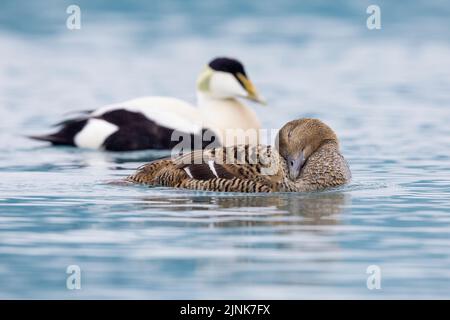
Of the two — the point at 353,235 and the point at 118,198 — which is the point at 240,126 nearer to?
the point at 118,198

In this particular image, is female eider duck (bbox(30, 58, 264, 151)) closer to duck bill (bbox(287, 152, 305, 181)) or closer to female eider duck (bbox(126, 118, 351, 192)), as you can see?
female eider duck (bbox(126, 118, 351, 192))

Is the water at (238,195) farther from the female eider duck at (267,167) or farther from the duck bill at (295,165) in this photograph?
the duck bill at (295,165)

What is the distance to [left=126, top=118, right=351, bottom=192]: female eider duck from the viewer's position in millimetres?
9391

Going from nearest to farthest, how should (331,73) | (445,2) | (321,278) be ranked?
(321,278) → (331,73) → (445,2)

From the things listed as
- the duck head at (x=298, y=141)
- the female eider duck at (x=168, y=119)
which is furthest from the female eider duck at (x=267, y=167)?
the female eider duck at (x=168, y=119)

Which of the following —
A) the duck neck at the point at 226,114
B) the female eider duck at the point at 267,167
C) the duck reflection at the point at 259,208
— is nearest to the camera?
the duck reflection at the point at 259,208

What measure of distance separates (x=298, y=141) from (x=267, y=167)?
46 centimetres

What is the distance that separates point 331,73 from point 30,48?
632 centimetres

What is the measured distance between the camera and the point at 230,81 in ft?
43.3

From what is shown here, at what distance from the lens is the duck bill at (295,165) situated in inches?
378

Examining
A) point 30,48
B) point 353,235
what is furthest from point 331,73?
point 353,235

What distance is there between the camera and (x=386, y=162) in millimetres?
11656

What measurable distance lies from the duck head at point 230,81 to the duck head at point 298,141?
323cm

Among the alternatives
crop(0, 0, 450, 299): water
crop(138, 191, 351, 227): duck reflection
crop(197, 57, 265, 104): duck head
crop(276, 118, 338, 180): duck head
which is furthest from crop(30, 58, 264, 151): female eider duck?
crop(138, 191, 351, 227): duck reflection
